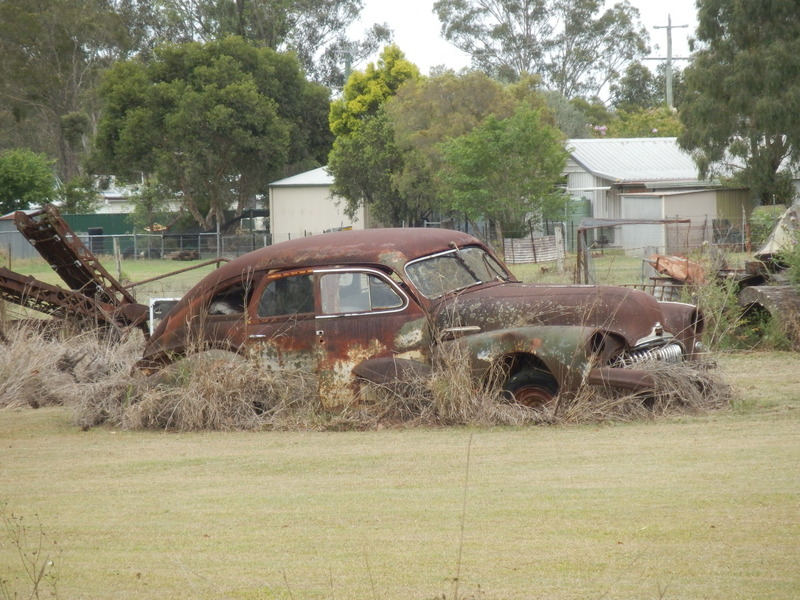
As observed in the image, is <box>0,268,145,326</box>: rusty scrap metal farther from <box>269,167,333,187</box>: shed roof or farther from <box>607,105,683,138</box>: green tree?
<box>607,105,683,138</box>: green tree

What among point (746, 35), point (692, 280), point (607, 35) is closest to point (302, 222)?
point (746, 35)

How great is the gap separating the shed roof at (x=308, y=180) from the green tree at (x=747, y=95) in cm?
1848

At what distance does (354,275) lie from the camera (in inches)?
415

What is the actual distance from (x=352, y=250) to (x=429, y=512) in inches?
190

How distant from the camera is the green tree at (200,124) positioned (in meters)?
53.5

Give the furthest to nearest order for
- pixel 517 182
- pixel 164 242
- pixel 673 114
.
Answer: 1. pixel 673 114
2. pixel 164 242
3. pixel 517 182

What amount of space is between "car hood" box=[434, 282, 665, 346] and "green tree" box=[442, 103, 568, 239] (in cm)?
2884

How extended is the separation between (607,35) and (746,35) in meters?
30.7

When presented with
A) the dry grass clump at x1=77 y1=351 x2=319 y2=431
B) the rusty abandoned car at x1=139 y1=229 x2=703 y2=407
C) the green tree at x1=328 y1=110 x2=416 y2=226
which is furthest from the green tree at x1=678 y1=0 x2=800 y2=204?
the dry grass clump at x1=77 y1=351 x2=319 y2=431

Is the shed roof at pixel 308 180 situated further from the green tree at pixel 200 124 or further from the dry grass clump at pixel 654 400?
the dry grass clump at pixel 654 400

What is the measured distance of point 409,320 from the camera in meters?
10.2

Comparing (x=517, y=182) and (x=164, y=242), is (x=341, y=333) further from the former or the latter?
(x=164, y=242)

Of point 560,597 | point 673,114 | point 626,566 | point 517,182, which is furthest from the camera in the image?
point 673,114

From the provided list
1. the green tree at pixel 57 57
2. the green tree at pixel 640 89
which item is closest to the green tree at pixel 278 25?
the green tree at pixel 57 57
